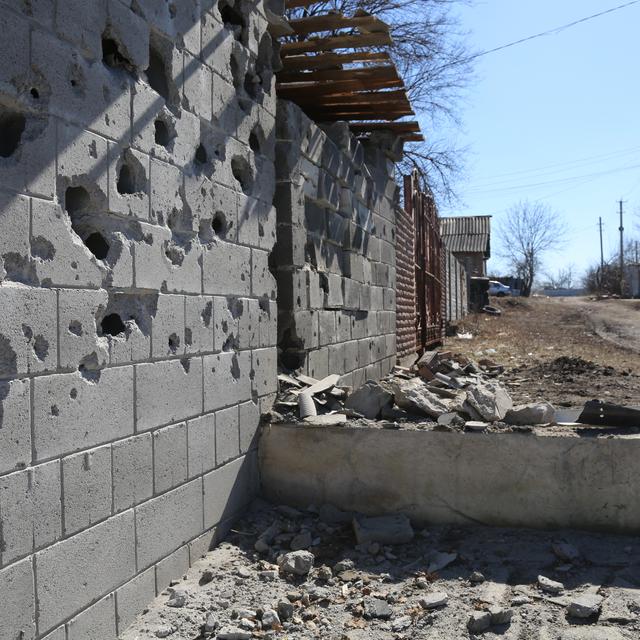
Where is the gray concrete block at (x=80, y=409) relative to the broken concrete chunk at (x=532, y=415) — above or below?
above

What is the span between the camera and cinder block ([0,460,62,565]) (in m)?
2.63

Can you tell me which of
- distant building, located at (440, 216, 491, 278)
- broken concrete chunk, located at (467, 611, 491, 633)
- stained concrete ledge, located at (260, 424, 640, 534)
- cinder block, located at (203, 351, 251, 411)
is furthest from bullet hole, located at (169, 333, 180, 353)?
distant building, located at (440, 216, 491, 278)

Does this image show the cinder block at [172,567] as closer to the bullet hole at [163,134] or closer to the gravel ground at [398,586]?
the gravel ground at [398,586]

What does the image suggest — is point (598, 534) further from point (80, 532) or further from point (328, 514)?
point (80, 532)

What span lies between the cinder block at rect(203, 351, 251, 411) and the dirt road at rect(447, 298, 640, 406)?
4309 mm

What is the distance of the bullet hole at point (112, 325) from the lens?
3.44m

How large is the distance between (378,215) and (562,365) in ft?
14.5

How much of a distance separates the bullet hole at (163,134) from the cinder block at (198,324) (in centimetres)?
83

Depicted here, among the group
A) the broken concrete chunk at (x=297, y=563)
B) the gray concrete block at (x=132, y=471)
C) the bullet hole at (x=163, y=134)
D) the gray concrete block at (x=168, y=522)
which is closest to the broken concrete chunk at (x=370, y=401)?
the broken concrete chunk at (x=297, y=563)

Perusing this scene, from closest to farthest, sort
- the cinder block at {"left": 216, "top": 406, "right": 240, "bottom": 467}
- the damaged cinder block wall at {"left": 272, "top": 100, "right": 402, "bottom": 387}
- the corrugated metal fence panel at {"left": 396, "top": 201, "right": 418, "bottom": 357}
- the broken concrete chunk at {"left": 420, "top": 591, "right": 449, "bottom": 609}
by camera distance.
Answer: the broken concrete chunk at {"left": 420, "top": 591, "right": 449, "bottom": 609}
the cinder block at {"left": 216, "top": 406, "right": 240, "bottom": 467}
the damaged cinder block wall at {"left": 272, "top": 100, "right": 402, "bottom": 387}
the corrugated metal fence panel at {"left": 396, "top": 201, "right": 418, "bottom": 357}

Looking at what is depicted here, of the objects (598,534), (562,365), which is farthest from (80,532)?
(562,365)

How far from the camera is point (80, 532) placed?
3051mm

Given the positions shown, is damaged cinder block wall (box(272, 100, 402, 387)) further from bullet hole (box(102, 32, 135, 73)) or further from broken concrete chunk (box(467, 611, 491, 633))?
broken concrete chunk (box(467, 611, 491, 633))

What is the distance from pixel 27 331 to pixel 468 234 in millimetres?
39744
